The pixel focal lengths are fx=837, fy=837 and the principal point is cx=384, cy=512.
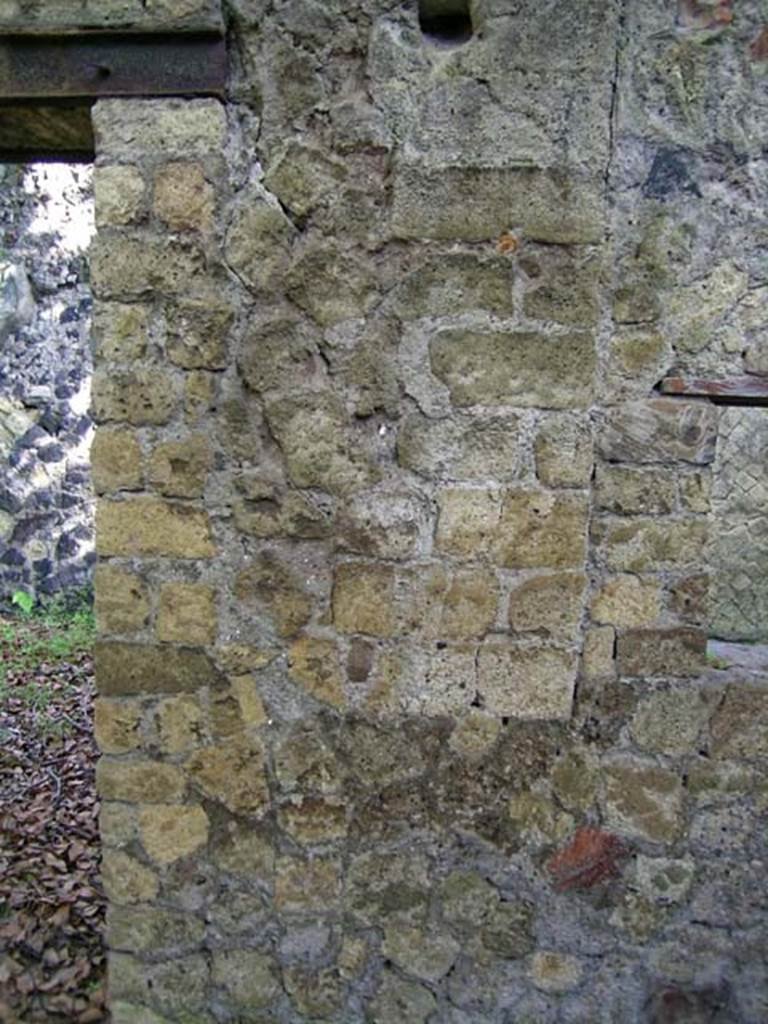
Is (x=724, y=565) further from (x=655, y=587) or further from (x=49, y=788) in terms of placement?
(x=49, y=788)

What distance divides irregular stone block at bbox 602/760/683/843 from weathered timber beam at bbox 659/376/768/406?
3.31 ft

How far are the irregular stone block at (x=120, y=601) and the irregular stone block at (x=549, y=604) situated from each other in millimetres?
999

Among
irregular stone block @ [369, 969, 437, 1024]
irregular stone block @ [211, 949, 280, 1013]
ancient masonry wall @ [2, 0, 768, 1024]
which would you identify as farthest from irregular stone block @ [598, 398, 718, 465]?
irregular stone block @ [211, 949, 280, 1013]

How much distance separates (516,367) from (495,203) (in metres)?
0.41

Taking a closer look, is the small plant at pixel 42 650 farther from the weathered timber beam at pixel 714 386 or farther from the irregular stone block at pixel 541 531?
the weathered timber beam at pixel 714 386

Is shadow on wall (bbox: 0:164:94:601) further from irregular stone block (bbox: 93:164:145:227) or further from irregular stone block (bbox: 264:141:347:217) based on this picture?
irregular stone block (bbox: 264:141:347:217)

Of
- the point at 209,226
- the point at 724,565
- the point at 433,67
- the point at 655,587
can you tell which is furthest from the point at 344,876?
the point at 724,565

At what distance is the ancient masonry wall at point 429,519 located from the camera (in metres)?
2.09

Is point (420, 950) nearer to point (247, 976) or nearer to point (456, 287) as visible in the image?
point (247, 976)

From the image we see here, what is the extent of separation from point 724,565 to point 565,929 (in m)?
2.89

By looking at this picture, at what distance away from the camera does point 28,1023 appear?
2.64 meters

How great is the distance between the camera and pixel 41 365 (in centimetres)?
743

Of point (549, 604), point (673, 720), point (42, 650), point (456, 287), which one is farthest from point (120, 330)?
point (42, 650)

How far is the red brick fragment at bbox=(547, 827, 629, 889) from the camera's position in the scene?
231 centimetres
